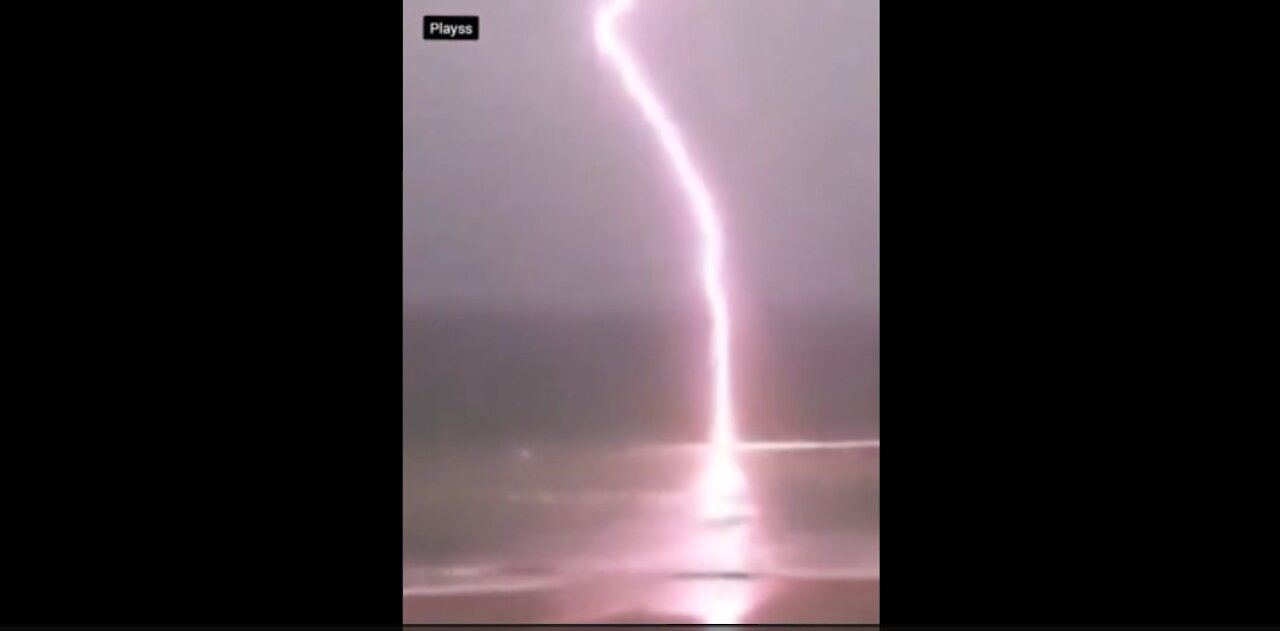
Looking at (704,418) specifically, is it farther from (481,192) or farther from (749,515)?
(481,192)

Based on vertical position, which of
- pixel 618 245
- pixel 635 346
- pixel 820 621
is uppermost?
pixel 618 245

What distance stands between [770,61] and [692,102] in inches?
5.9

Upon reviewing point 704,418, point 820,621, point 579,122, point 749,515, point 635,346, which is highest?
point 579,122

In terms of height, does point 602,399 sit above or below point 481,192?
below

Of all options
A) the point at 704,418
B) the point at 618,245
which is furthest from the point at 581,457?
the point at 618,245

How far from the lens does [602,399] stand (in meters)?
1.75

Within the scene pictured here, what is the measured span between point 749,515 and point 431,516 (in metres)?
0.53

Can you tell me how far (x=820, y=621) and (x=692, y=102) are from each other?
90cm

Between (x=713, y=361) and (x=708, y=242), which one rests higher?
(x=708, y=242)

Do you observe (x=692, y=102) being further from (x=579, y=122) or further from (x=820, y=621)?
(x=820, y=621)

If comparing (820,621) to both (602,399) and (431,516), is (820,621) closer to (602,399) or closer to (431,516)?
(602,399)

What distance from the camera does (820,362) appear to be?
A: 1.76 metres

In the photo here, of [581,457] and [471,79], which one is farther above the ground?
[471,79]

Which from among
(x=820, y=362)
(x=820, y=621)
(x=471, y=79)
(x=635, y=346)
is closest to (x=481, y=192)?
(x=471, y=79)
